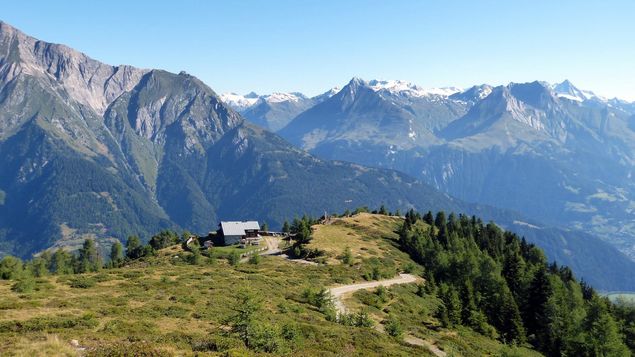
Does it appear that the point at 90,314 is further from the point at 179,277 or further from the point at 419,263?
the point at 419,263

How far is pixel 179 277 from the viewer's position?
222ft

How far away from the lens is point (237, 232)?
461ft

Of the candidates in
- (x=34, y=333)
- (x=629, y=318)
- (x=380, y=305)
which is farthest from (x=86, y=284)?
(x=629, y=318)

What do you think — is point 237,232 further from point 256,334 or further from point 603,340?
point 256,334

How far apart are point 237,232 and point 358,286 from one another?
6684 cm

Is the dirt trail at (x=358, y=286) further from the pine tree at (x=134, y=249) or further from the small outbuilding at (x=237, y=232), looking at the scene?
the pine tree at (x=134, y=249)

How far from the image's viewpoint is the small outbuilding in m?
138

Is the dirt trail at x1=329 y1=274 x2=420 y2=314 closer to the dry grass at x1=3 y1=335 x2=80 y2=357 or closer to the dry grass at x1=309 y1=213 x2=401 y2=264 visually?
the dry grass at x1=309 y1=213 x2=401 y2=264

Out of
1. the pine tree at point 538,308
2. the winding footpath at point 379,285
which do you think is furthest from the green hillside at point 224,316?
the pine tree at point 538,308

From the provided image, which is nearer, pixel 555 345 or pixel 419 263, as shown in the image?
pixel 555 345

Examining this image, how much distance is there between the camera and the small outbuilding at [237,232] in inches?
5448

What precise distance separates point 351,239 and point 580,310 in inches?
2407

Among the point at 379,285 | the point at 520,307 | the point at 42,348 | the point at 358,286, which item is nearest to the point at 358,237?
the point at 520,307

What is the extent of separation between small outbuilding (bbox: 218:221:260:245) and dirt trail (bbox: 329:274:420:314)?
55941 millimetres
